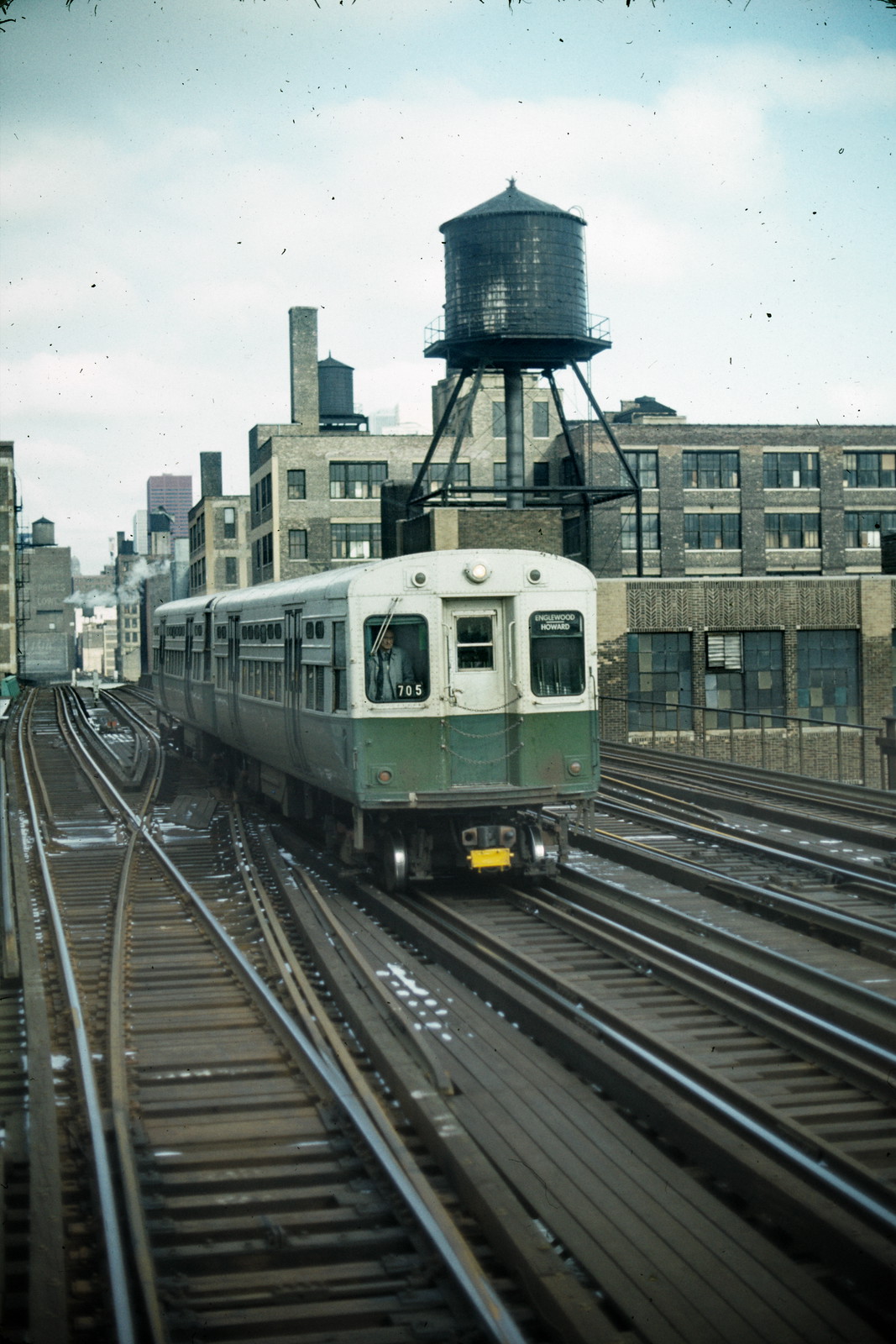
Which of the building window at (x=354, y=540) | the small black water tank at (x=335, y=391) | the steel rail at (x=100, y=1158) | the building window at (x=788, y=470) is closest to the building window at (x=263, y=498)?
the building window at (x=354, y=540)

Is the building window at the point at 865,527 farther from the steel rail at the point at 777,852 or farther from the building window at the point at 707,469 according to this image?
the steel rail at the point at 777,852

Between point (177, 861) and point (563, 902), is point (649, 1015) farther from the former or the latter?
point (177, 861)

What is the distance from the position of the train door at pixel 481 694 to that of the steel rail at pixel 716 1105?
2.77m

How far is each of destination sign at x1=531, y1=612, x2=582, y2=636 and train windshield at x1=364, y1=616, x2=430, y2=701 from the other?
46.7 inches

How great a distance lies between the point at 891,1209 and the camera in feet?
19.5

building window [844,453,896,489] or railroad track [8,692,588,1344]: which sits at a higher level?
building window [844,453,896,489]

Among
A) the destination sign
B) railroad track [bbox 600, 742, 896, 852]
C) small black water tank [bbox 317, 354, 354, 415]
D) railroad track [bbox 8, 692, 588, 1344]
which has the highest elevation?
small black water tank [bbox 317, 354, 354, 415]

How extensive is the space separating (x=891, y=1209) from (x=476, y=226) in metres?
36.4

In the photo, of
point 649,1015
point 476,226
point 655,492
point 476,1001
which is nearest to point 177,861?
point 476,1001

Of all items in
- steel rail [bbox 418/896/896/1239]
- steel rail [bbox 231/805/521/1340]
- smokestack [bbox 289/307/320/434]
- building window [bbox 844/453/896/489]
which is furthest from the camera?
smokestack [bbox 289/307/320/434]

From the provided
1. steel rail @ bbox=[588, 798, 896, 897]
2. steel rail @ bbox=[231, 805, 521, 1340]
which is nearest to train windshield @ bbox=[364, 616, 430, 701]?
steel rail @ bbox=[231, 805, 521, 1340]

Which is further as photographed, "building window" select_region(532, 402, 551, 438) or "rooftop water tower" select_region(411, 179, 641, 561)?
"building window" select_region(532, 402, 551, 438)

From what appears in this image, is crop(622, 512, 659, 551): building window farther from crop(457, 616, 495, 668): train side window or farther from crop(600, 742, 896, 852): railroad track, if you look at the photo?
crop(457, 616, 495, 668): train side window

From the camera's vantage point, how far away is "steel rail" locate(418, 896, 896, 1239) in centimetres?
595
